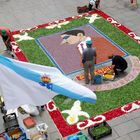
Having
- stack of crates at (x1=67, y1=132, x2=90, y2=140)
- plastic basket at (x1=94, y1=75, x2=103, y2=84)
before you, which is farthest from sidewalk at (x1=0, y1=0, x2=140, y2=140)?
stack of crates at (x1=67, y1=132, x2=90, y2=140)

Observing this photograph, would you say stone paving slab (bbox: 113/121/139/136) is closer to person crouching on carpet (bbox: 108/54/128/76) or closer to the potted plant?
the potted plant

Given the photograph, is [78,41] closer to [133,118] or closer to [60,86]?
[133,118]

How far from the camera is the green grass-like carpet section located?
1165 cm

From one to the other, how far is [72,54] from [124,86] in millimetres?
3215

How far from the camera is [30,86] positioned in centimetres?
751

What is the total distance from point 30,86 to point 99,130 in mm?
3711

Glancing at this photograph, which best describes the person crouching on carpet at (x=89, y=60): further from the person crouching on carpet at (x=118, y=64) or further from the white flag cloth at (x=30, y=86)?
the white flag cloth at (x=30, y=86)

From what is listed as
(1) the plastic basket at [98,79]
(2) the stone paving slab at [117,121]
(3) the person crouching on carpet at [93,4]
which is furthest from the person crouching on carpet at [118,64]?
(3) the person crouching on carpet at [93,4]

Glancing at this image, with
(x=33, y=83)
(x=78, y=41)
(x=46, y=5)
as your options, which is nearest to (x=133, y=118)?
(x=33, y=83)

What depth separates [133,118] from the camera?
35.9 feet

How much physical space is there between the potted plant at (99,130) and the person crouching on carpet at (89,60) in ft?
7.91

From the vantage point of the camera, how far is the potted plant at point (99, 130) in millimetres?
10211

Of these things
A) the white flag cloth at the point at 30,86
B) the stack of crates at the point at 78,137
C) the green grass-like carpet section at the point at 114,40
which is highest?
the white flag cloth at the point at 30,86

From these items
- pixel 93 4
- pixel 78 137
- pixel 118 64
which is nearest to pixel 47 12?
pixel 93 4
